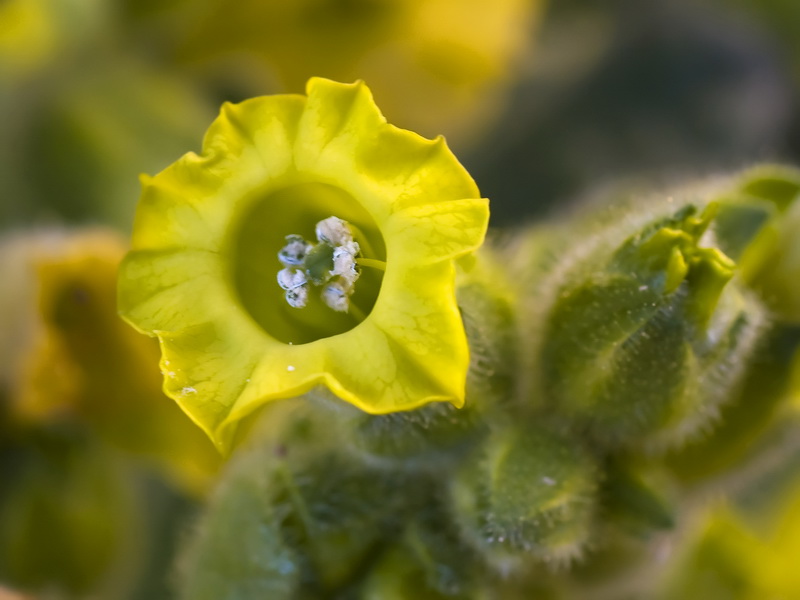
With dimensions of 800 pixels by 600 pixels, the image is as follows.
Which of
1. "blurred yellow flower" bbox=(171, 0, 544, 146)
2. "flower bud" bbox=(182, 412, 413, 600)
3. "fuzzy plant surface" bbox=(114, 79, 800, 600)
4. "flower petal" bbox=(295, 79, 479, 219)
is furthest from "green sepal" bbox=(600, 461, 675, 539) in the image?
"blurred yellow flower" bbox=(171, 0, 544, 146)

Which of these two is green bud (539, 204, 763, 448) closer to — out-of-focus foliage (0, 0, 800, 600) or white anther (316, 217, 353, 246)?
out-of-focus foliage (0, 0, 800, 600)

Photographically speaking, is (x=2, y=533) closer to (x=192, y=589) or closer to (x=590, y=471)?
(x=192, y=589)

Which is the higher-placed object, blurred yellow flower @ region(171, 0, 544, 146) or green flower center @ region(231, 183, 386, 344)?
green flower center @ region(231, 183, 386, 344)

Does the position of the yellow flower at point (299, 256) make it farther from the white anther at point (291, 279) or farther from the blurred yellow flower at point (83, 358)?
the blurred yellow flower at point (83, 358)

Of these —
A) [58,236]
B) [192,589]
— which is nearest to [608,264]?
[192,589]

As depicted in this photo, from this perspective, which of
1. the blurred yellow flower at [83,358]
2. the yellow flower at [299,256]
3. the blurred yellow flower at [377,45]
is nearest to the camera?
the yellow flower at [299,256]

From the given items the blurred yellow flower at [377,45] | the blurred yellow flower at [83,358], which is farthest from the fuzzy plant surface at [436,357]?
the blurred yellow flower at [377,45]
